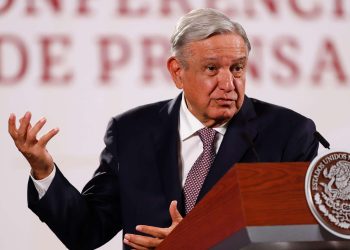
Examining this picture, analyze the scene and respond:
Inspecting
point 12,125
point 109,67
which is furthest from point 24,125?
point 109,67

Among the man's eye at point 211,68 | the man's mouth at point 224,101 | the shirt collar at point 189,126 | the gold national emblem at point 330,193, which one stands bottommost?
the shirt collar at point 189,126

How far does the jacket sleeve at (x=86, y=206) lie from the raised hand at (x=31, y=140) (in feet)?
0.29

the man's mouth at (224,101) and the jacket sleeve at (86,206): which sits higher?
the man's mouth at (224,101)

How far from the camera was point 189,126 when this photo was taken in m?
2.36

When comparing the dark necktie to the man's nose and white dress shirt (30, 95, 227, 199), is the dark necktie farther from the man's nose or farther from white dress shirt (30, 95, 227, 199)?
the man's nose

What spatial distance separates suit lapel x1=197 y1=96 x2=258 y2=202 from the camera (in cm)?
215

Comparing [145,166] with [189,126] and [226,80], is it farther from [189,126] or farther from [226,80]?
[226,80]

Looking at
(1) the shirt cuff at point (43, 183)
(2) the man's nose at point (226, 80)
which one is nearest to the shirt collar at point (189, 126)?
(2) the man's nose at point (226, 80)

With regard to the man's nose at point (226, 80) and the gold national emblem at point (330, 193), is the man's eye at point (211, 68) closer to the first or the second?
the man's nose at point (226, 80)

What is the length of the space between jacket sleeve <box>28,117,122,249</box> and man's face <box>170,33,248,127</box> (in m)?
0.27

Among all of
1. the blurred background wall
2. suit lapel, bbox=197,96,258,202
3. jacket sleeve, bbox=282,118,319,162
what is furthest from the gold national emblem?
the blurred background wall

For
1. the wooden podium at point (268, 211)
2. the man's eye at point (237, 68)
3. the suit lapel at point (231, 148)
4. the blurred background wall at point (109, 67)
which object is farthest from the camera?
the blurred background wall at point (109, 67)

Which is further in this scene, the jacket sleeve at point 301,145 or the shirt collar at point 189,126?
the shirt collar at point 189,126

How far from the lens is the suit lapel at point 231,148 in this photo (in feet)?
7.06
